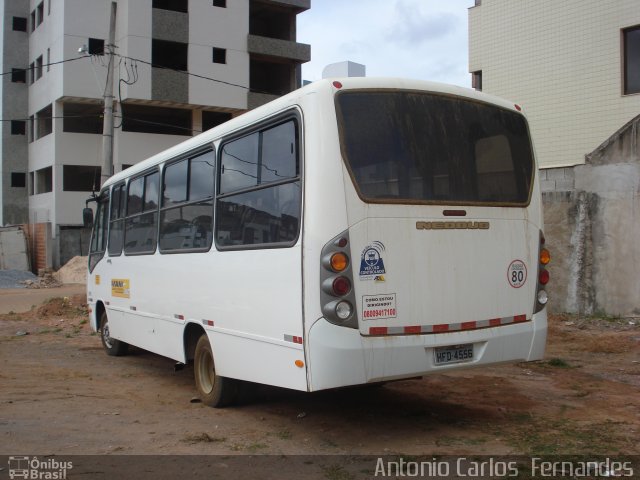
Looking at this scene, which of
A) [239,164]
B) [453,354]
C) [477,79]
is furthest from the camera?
[477,79]

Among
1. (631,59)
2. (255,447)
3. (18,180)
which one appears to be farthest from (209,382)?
(18,180)

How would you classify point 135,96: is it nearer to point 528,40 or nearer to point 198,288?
point 528,40

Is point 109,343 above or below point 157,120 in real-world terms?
below

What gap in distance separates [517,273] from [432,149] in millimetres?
1390

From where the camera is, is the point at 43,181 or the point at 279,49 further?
the point at 43,181

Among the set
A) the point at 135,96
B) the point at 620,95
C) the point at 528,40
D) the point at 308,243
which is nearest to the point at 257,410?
the point at 308,243

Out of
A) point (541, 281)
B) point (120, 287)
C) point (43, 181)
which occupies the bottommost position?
point (120, 287)

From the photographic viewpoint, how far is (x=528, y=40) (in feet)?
59.2

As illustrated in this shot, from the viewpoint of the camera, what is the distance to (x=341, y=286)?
5.17 meters

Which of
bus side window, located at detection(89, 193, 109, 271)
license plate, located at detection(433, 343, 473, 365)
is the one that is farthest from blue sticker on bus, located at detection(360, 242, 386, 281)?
bus side window, located at detection(89, 193, 109, 271)

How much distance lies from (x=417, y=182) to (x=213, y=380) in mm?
3153

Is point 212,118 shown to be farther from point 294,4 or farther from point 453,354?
point 453,354

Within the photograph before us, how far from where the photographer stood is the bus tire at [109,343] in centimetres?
1091

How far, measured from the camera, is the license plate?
5562 mm
